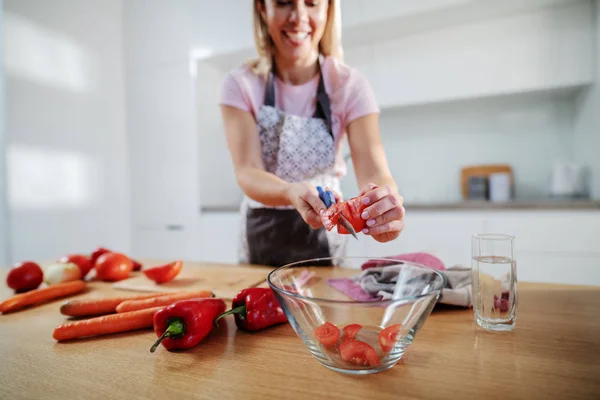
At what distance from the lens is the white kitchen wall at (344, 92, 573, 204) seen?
2.44 m

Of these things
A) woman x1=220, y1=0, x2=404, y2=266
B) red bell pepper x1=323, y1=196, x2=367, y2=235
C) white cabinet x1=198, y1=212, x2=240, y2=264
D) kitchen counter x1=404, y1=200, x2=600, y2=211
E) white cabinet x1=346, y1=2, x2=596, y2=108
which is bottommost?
white cabinet x1=198, y1=212, x2=240, y2=264

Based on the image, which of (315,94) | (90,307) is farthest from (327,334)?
(315,94)

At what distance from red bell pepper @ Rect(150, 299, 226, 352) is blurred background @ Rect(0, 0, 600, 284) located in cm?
175

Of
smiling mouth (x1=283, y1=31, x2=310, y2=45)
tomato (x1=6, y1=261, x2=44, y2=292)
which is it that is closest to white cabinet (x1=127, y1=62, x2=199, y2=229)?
smiling mouth (x1=283, y1=31, x2=310, y2=45)

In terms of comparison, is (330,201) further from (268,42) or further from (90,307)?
(268,42)

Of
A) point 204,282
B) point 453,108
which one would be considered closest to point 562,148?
point 453,108

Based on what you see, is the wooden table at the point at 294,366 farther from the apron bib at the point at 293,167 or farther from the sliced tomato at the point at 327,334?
the apron bib at the point at 293,167

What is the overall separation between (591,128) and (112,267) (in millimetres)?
2433

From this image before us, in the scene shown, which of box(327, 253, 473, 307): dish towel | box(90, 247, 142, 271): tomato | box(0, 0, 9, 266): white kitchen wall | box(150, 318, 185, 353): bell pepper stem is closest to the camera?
box(150, 318, 185, 353): bell pepper stem

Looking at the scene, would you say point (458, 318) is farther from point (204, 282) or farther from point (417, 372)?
point (204, 282)

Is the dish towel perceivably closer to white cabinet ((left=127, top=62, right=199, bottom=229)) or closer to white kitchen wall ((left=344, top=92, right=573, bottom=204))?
white kitchen wall ((left=344, top=92, right=573, bottom=204))

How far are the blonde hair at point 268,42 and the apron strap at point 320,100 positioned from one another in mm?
40

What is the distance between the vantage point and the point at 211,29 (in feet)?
9.17

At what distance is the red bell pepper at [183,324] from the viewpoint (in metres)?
0.57
